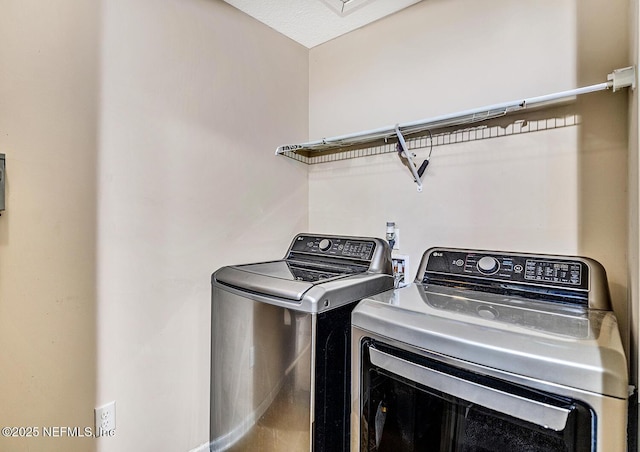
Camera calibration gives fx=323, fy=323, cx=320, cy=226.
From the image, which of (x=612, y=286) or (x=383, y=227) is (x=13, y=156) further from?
(x=612, y=286)

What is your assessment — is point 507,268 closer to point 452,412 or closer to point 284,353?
point 452,412

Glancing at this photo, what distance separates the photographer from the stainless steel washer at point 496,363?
626 millimetres

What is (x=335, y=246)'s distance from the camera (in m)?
1.56

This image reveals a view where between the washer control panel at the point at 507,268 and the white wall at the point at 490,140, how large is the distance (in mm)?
157

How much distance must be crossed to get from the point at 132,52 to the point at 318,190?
43.1 inches

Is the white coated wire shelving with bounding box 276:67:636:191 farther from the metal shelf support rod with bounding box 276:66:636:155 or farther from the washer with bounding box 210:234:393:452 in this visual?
the washer with bounding box 210:234:393:452

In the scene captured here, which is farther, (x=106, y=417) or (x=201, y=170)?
(x=201, y=170)

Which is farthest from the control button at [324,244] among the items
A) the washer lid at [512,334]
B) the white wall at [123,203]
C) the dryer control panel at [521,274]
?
the washer lid at [512,334]

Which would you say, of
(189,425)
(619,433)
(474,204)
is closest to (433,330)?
(619,433)

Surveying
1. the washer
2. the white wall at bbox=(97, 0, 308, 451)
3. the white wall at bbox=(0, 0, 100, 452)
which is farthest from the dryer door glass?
the white wall at bbox=(0, 0, 100, 452)

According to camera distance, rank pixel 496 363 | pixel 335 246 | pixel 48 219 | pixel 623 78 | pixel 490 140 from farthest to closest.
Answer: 1. pixel 335 246
2. pixel 490 140
3. pixel 48 219
4. pixel 623 78
5. pixel 496 363

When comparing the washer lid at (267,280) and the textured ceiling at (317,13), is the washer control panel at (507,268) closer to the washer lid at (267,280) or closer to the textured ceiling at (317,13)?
the washer lid at (267,280)

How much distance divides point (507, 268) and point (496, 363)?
0.52 metres

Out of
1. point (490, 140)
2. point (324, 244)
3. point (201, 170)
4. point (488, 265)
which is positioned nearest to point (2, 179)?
point (201, 170)
